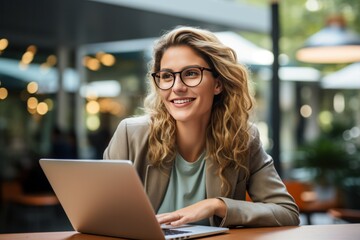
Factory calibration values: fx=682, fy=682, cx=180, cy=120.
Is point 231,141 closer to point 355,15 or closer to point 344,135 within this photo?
point 344,135

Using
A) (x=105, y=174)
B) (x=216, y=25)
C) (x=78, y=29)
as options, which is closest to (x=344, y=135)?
(x=216, y=25)

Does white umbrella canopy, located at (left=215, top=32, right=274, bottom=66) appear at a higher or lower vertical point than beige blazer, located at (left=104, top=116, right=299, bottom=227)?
higher

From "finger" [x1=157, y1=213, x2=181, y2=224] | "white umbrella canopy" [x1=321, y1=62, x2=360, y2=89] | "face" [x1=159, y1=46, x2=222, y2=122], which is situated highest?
"white umbrella canopy" [x1=321, y1=62, x2=360, y2=89]

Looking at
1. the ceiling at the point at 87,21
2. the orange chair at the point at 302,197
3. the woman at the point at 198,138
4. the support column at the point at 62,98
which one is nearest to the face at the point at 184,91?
the woman at the point at 198,138

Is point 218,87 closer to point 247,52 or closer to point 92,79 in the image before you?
point 247,52

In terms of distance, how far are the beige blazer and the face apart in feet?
0.69

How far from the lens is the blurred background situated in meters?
8.51

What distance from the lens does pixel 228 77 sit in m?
2.77

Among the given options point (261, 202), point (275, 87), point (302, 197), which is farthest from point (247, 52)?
point (261, 202)

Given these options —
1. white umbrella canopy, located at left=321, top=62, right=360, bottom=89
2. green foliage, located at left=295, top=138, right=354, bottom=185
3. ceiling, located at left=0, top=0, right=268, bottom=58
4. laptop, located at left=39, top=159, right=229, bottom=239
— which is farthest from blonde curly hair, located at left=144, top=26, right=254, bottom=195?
white umbrella canopy, located at left=321, top=62, right=360, bottom=89

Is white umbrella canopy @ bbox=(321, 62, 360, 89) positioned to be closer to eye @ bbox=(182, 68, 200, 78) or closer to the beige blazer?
the beige blazer

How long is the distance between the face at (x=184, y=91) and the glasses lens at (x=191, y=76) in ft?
0.06

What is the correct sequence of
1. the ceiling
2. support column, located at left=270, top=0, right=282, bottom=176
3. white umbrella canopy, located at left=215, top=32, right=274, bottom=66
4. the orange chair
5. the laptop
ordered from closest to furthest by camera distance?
the laptop
support column, located at left=270, top=0, right=282, bottom=176
the orange chair
the ceiling
white umbrella canopy, located at left=215, top=32, right=274, bottom=66

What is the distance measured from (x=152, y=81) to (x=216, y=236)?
2.84ft
